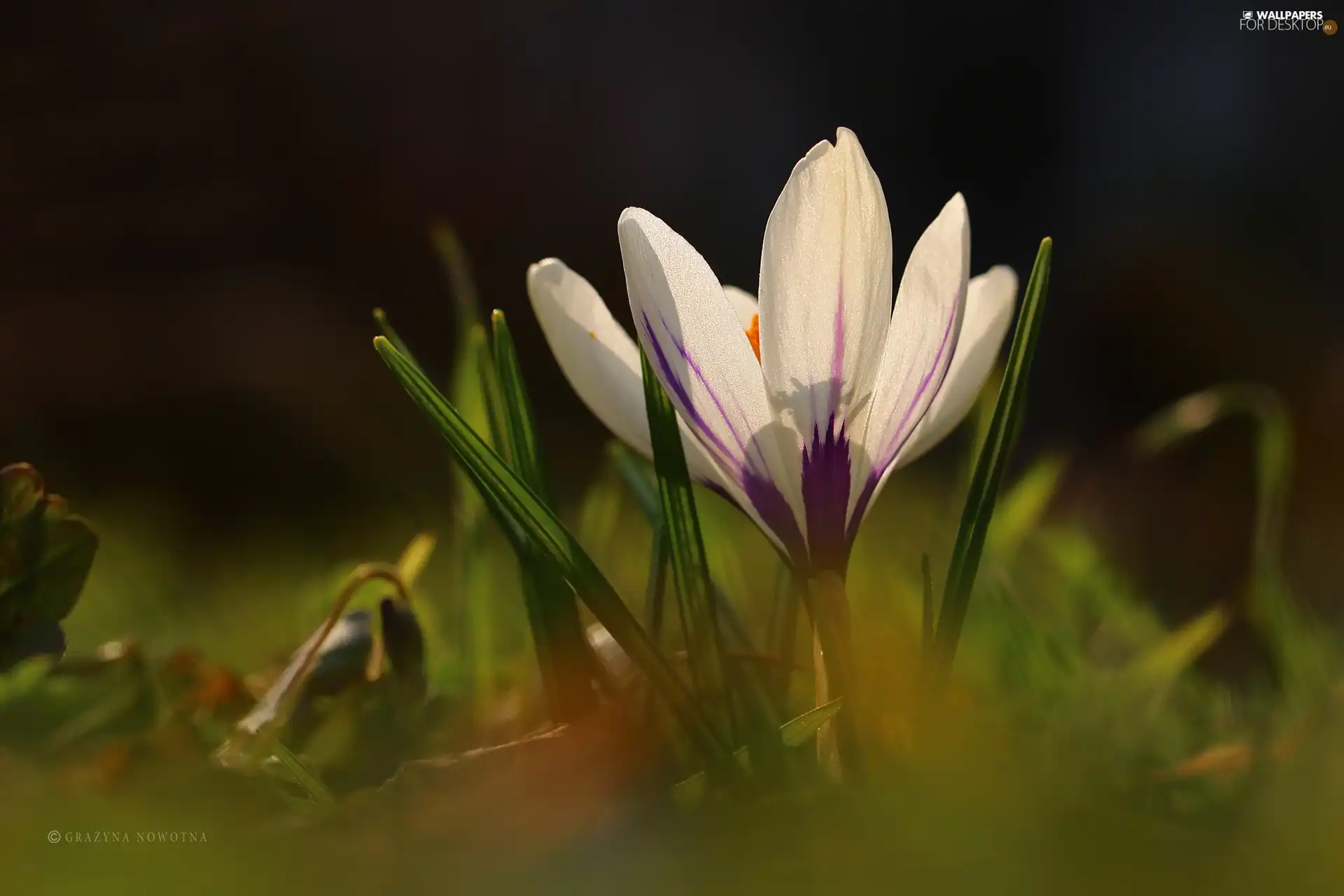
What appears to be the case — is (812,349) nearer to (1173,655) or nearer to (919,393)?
(919,393)

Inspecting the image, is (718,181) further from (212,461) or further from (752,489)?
(752,489)

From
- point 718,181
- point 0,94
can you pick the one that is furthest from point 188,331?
point 718,181

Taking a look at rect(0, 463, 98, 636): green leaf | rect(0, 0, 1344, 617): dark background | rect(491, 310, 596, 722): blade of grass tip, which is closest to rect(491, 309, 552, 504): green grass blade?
rect(491, 310, 596, 722): blade of grass tip

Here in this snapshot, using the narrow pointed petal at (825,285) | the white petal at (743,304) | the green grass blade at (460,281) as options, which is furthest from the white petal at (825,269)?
the green grass blade at (460,281)

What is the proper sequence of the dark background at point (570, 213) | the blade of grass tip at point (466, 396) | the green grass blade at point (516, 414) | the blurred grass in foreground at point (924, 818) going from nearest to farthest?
the blurred grass in foreground at point (924, 818), the green grass blade at point (516, 414), the blade of grass tip at point (466, 396), the dark background at point (570, 213)

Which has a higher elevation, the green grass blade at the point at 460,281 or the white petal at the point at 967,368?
the green grass blade at the point at 460,281

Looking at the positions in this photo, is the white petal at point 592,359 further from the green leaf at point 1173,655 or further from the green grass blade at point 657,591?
the green leaf at point 1173,655

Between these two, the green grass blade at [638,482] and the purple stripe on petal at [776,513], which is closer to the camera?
the purple stripe on petal at [776,513]
